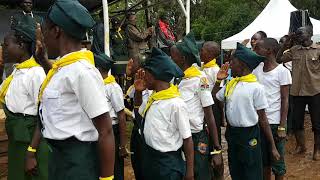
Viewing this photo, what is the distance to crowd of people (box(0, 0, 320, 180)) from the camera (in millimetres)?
2424

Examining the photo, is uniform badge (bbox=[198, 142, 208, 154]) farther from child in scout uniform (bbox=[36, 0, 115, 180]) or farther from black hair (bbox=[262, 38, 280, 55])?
child in scout uniform (bbox=[36, 0, 115, 180])

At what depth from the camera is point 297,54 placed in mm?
7219

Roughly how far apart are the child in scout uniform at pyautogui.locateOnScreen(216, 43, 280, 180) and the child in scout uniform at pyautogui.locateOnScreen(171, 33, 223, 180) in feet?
0.94

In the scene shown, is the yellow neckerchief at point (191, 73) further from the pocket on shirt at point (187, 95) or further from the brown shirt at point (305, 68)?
the brown shirt at point (305, 68)

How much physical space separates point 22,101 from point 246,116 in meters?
2.20

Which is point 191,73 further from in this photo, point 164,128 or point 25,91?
point 25,91

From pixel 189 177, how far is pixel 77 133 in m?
1.36

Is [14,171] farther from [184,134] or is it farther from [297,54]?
[297,54]

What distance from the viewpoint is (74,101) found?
7.95ft

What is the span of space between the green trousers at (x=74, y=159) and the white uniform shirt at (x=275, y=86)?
303 cm

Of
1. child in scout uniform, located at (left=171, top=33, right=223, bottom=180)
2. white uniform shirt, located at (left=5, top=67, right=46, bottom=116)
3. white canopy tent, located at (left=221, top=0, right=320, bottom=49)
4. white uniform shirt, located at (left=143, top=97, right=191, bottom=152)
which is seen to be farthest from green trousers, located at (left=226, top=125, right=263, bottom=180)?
white canopy tent, located at (left=221, top=0, right=320, bottom=49)

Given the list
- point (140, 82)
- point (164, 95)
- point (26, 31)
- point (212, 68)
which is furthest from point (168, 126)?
point (212, 68)

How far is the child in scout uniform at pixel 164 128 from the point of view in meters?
3.36

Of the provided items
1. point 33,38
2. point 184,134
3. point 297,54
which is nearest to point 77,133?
point 184,134
